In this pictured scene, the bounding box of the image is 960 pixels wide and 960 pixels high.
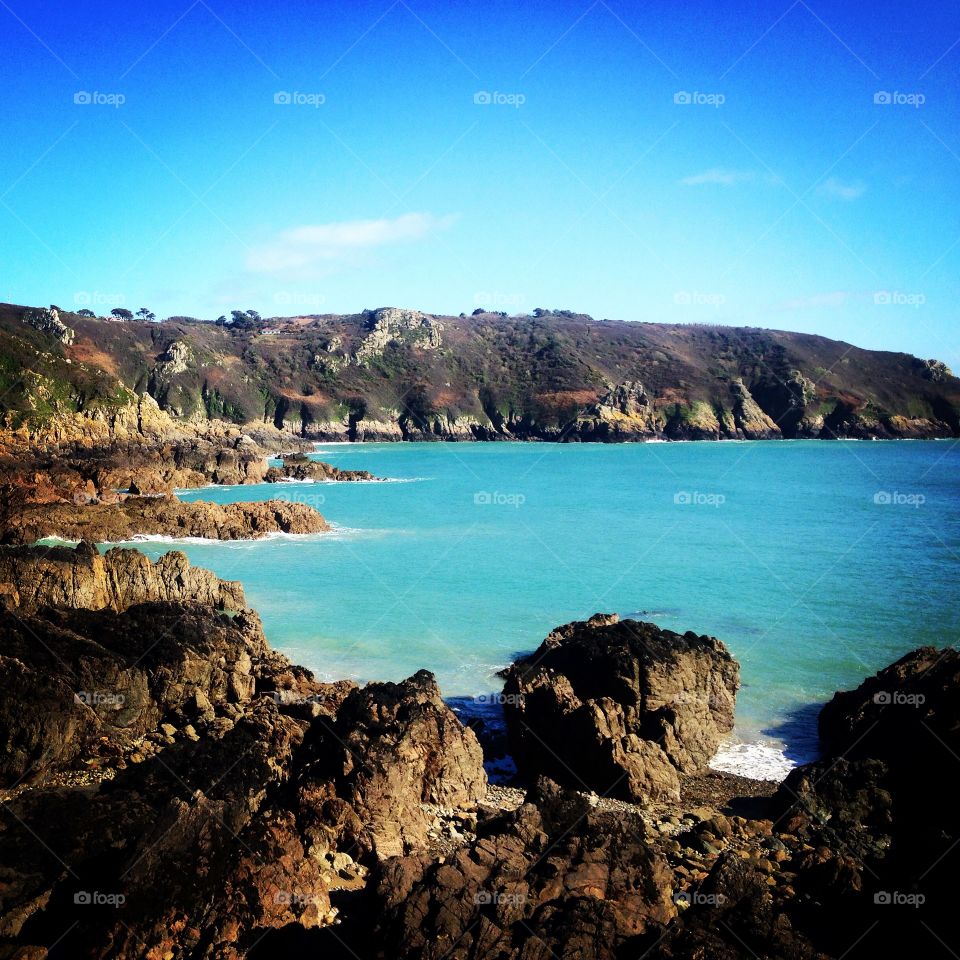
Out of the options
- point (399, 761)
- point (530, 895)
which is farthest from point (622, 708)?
point (530, 895)

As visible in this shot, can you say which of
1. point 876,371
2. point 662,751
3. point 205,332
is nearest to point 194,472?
point 662,751

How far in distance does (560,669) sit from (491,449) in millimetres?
85811

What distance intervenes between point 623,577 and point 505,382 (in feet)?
342

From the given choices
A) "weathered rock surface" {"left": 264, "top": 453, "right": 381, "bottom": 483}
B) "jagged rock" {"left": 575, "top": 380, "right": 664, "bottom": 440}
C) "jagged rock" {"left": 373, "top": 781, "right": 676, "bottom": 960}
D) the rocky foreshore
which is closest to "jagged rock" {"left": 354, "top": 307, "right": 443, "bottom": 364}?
"jagged rock" {"left": 575, "top": 380, "right": 664, "bottom": 440}

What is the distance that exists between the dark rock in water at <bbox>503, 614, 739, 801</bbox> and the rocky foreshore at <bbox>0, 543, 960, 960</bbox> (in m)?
0.04

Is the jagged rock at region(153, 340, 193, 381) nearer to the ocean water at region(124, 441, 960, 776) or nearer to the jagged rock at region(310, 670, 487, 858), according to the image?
the ocean water at region(124, 441, 960, 776)

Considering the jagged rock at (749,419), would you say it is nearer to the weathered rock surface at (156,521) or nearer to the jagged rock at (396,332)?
the jagged rock at (396,332)

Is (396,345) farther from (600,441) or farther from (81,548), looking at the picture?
(81,548)

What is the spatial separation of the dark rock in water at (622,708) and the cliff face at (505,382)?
90.8 metres

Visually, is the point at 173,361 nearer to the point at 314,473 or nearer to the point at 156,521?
the point at 314,473

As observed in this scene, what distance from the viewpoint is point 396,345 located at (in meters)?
138

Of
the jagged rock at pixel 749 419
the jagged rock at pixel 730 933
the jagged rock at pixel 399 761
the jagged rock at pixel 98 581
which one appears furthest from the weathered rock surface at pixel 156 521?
the jagged rock at pixel 749 419

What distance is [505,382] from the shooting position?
420ft

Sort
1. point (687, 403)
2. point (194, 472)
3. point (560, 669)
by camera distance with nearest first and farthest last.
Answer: point (560, 669) → point (194, 472) → point (687, 403)
